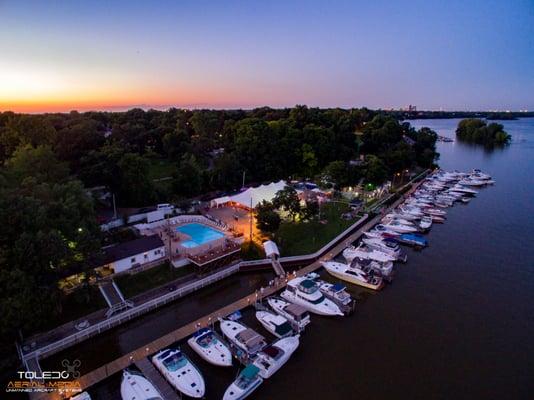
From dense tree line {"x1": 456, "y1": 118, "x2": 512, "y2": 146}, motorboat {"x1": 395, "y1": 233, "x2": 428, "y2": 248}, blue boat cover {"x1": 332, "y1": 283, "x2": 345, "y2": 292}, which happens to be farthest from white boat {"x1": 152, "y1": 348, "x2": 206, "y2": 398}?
dense tree line {"x1": 456, "y1": 118, "x2": 512, "y2": 146}

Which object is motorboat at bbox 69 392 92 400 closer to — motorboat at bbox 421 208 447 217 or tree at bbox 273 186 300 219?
tree at bbox 273 186 300 219

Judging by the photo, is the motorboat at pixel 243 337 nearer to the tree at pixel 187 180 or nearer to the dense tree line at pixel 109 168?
the dense tree line at pixel 109 168

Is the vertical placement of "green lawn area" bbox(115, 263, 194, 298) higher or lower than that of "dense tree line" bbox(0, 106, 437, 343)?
lower

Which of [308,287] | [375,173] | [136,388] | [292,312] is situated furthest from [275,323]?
[375,173]

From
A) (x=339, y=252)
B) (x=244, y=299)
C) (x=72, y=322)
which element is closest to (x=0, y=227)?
(x=72, y=322)

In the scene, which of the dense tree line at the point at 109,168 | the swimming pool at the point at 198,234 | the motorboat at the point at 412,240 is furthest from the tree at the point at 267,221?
the motorboat at the point at 412,240

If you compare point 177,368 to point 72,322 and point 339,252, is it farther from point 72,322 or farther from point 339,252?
point 339,252

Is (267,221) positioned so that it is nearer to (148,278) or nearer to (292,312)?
(292,312)
